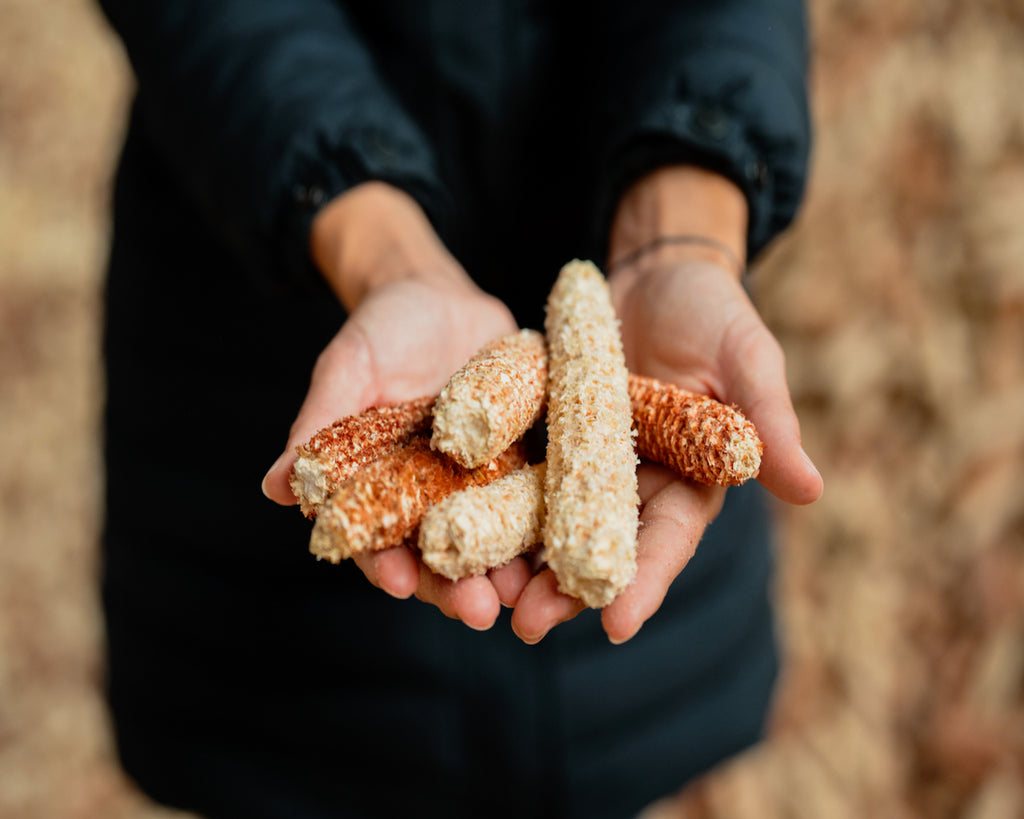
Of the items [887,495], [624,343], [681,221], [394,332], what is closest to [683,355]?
[624,343]

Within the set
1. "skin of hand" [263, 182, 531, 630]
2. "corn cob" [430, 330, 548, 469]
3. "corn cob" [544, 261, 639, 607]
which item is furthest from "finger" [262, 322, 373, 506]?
"corn cob" [544, 261, 639, 607]

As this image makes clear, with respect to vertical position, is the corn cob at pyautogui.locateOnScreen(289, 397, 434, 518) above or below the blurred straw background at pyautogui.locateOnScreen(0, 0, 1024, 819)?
above

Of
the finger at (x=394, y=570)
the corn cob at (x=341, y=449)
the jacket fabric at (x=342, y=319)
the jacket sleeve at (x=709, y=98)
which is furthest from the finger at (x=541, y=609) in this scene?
the jacket sleeve at (x=709, y=98)

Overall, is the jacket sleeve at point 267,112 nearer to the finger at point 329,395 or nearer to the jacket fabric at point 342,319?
the jacket fabric at point 342,319

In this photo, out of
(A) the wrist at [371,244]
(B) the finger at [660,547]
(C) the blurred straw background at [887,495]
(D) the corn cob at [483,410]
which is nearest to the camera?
(B) the finger at [660,547]

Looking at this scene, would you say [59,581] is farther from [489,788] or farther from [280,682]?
[489,788]

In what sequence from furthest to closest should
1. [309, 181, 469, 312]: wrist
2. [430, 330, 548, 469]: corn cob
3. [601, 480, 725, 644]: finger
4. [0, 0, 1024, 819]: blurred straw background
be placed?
[0, 0, 1024, 819]: blurred straw background, [309, 181, 469, 312]: wrist, [430, 330, 548, 469]: corn cob, [601, 480, 725, 644]: finger

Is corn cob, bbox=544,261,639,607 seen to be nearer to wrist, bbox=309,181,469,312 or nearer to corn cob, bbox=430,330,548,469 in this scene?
corn cob, bbox=430,330,548,469

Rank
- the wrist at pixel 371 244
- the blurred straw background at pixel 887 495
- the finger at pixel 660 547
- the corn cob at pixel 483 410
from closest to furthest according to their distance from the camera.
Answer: the finger at pixel 660 547 < the corn cob at pixel 483 410 < the wrist at pixel 371 244 < the blurred straw background at pixel 887 495
